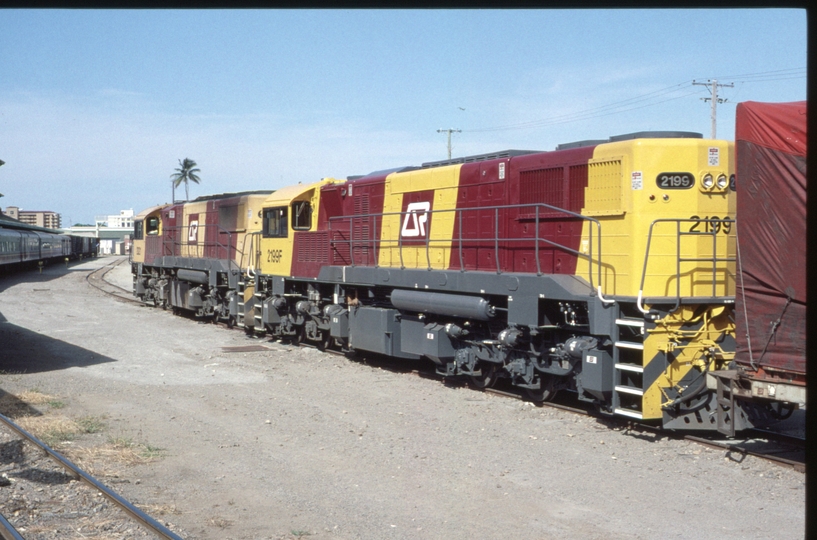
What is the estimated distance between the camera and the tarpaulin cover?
715cm

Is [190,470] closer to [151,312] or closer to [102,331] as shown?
[102,331]

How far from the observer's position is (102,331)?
827 inches

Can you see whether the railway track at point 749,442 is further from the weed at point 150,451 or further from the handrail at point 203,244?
the handrail at point 203,244

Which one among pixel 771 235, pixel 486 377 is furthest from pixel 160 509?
pixel 486 377

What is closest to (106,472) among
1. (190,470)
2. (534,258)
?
(190,470)

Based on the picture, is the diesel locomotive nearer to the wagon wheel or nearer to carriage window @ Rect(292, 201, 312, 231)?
the wagon wheel

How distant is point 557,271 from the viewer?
436 inches

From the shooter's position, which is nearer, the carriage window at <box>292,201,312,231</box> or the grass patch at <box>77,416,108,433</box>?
the grass patch at <box>77,416,108,433</box>

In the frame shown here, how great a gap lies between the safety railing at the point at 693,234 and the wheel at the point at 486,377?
3.49 m

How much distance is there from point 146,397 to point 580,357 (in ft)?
22.6

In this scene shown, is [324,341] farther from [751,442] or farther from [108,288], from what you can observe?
[108,288]

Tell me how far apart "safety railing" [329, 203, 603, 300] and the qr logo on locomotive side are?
2.54 metres

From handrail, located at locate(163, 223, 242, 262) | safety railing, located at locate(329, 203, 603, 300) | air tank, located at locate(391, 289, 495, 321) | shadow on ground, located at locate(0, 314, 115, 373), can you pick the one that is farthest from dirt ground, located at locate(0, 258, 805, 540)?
handrail, located at locate(163, 223, 242, 262)

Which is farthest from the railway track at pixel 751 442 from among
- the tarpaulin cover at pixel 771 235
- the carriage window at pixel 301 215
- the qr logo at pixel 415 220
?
the carriage window at pixel 301 215
